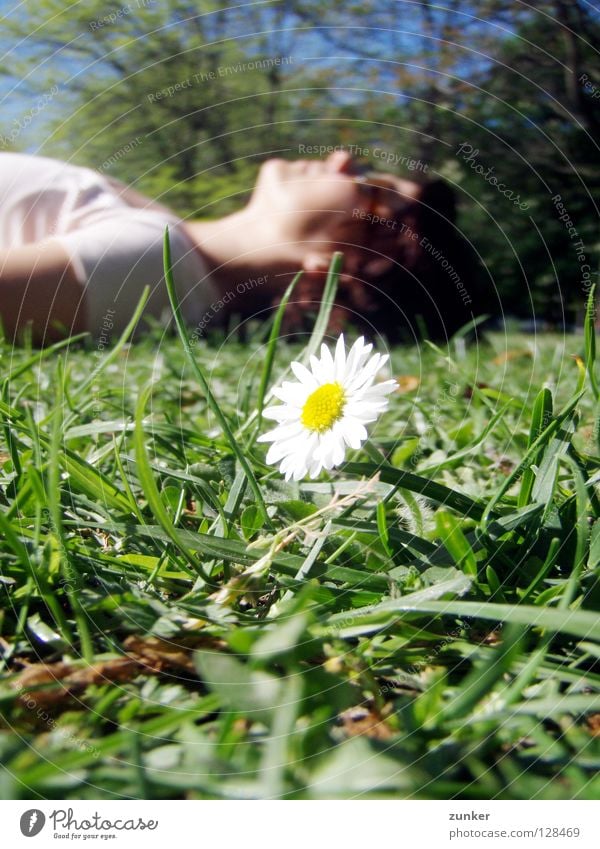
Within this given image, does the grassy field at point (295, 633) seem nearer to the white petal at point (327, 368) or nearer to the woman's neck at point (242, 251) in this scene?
the white petal at point (327, 368)

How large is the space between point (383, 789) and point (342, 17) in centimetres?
151

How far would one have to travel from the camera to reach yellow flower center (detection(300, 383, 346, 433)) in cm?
45

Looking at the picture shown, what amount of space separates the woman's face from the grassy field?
116cm

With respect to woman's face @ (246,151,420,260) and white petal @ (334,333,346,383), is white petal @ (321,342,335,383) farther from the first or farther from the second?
woman's face @ (246,151,420,260)

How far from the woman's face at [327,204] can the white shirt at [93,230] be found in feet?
0.70

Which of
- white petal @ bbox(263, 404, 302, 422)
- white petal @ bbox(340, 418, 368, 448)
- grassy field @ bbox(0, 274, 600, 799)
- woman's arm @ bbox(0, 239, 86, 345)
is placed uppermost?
woman's arm @ bbox(0, 239, 86, 345)

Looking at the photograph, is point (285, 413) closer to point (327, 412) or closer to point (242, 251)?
point (327, 412)

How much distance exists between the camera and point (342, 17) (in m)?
1.47

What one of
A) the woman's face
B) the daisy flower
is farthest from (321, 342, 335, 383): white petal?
the woman's face

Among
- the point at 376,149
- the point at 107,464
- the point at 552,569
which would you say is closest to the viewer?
the point at 552,569

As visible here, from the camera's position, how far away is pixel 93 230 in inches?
53.4

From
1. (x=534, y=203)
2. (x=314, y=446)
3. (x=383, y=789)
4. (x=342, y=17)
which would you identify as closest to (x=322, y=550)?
(x=314, y=446)
